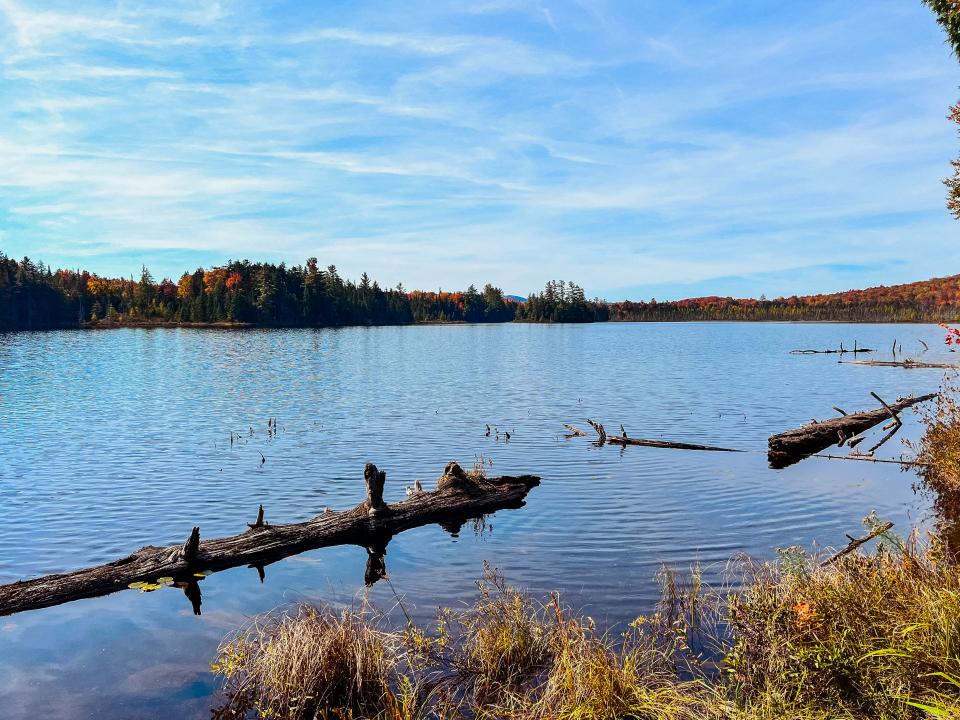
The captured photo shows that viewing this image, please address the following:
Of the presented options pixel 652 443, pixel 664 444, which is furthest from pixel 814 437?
pixel 652 443

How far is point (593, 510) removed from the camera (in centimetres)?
1936

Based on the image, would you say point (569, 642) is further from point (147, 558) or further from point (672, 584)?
point (147, 558)

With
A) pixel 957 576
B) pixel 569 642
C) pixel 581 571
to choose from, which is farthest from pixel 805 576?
pixel 581 571

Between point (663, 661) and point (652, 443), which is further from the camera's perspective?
point (652, 443)

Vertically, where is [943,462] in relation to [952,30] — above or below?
below

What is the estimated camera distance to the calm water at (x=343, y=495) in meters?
11.6

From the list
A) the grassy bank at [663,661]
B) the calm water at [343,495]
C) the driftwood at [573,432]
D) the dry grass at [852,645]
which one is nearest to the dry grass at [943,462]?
the calm water at [343,495]

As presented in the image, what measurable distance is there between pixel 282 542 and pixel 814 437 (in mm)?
21200

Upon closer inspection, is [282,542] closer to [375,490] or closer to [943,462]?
[375,490]

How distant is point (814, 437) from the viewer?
27.0 metres

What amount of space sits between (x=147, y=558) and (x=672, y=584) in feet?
34.5

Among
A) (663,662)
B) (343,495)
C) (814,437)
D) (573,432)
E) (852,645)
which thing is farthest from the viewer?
(573,432)

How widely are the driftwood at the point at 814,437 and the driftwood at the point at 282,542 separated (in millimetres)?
11450

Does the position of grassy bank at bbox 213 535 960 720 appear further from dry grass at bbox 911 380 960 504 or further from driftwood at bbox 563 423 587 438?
driftwood at bbox 563 423 587 438
